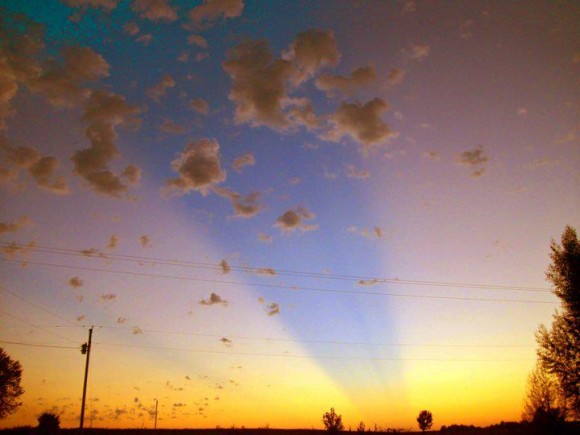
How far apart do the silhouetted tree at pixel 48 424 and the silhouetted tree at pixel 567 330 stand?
59.2 m

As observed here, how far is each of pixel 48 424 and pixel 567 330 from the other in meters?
62.9

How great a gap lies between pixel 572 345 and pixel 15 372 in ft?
239

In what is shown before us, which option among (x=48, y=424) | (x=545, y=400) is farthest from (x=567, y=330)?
(x=48, y=424)

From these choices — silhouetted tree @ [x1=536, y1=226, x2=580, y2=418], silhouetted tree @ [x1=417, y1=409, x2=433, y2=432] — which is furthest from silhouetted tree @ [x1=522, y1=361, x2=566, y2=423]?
silhouetted tree @ [x1=417, y1=409, x2=433, y2=432]

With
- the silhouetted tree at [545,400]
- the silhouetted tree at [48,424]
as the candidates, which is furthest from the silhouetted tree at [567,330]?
the silhouetted tree at [48,424]

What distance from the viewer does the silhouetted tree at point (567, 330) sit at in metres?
34.2

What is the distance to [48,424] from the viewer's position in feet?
177

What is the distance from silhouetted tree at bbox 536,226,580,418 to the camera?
3419 cm

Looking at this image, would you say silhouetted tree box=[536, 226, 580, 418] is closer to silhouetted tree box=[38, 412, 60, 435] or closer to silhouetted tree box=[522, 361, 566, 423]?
silhouetted tree box=[522, 361, 566, 423]

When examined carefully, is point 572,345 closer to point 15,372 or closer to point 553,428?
point 553,428

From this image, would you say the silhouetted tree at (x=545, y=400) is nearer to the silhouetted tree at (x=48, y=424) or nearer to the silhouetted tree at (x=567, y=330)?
the silhouetted tree at (x=567, y=330)

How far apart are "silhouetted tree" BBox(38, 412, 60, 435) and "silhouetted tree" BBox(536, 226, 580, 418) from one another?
59197 millimetres

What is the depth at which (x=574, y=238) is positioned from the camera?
37.8m

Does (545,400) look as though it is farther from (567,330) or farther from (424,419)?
(424,419)
